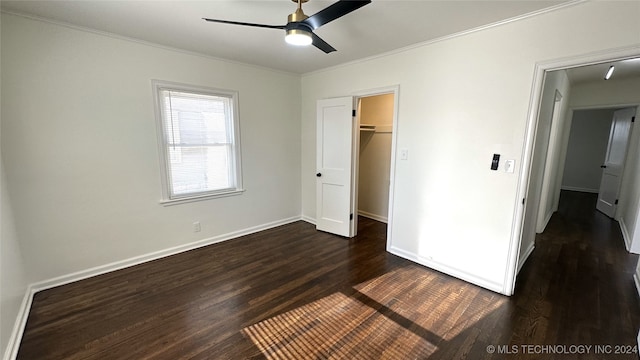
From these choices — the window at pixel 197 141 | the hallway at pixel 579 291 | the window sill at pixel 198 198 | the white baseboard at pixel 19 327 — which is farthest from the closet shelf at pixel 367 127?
the white baseboard at pixel 19 327

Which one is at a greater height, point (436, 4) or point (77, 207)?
point (436, 4)

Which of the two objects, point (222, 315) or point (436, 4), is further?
point (222, 315)

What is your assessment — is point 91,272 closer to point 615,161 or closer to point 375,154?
point 375,154

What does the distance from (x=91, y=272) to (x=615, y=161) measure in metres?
8.48

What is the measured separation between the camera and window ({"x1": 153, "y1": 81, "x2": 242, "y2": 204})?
306cm

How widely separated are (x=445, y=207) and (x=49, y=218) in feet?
12.9

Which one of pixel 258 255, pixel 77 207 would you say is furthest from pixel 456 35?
pixel 77 207

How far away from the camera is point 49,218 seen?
97.2 inches

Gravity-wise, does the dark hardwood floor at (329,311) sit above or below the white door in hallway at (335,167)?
below

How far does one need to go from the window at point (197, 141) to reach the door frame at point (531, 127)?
10.7 feet

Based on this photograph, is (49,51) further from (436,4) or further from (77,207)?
(436,4)

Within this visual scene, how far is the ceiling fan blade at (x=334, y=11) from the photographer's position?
142 cm

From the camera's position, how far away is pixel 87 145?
2.58m

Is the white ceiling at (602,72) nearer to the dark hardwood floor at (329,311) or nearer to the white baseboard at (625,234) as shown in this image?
the white baseboard at (625,234)
